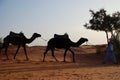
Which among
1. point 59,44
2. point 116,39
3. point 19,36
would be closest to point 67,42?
point 59,44

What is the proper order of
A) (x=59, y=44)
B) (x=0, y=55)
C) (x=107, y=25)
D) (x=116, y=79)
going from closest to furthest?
(x=116, y=79) < (x=59, y=44) < (x=0, y=55) < (x=107, y=25)

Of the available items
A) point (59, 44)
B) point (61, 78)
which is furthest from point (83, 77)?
point (59, 44)

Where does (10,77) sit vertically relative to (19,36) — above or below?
below

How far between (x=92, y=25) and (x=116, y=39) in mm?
21463

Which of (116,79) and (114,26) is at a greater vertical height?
(114,26)

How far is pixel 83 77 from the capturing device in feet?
47.0

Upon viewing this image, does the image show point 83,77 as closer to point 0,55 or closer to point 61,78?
point 61,78

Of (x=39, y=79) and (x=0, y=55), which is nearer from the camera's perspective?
(x=39, y=79)

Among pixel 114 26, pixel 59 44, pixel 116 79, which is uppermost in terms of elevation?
pixel 114 26

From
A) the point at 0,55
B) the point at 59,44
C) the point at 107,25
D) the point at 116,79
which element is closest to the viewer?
the point at 116,79

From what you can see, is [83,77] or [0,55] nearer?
[83,77]

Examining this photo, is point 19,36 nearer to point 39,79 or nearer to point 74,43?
point 74,43

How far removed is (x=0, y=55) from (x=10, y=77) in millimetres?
12845

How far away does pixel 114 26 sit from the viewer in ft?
159
